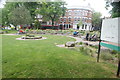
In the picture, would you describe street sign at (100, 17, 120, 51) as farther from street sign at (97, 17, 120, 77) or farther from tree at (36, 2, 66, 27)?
tree at (36, 2, 66, 27)

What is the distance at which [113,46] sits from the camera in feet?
10.7

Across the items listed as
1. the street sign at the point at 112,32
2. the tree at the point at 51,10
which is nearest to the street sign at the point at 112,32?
the street sign at the point at 112,32

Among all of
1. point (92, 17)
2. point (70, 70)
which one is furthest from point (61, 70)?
point (92, 17)

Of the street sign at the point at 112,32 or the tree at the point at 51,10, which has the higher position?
the tree at the point at 51,10

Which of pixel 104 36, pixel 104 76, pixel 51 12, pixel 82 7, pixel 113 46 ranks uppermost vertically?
pixel 82 7

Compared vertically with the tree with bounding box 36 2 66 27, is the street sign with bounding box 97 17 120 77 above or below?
below

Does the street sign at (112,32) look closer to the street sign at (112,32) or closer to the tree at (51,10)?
the street sign at (112,32)

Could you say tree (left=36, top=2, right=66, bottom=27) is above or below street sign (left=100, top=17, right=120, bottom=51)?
above

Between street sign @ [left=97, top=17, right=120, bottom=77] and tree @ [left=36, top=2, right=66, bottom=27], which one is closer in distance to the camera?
street sign @ [left=97, top=17, right=120, bottom=77]

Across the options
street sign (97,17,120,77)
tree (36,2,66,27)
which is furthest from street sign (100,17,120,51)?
tree (36,2,66,27)

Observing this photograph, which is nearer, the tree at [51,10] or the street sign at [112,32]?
the street sign at [112,32]

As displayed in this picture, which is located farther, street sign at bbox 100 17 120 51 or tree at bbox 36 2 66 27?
tree at bbox 36 2 66 27

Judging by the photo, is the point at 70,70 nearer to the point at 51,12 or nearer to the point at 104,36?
the point at 104,36

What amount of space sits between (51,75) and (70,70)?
750 millimetres
